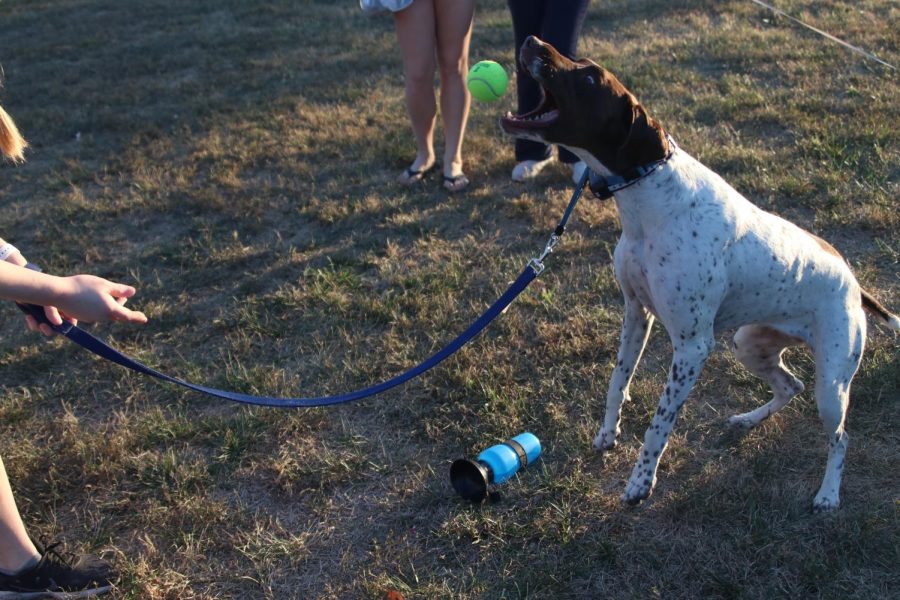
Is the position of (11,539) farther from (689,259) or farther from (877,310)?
(877,310)

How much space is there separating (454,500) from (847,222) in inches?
128

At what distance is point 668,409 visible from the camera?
10.1 ft

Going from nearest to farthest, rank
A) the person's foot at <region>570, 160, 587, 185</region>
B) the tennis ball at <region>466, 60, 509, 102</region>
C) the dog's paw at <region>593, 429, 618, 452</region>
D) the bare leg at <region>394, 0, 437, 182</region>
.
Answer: the dog's paw at <region>593, 429, 618, 452</region> < the tennis ball at <region>466, 60, 509, 102</region> < the bare leg at <region>394, 0, 437, 182</region> < the person's foot at <region>570, 160, 587, 185</region>

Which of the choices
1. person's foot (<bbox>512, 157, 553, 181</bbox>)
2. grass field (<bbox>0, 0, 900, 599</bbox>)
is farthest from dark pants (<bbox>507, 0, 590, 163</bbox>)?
grass field (<bbox>0, 0, 900, 599</bbox>)

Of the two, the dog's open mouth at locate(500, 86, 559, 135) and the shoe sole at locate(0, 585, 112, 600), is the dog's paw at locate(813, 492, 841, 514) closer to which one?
the dog's open mouth at locate(500, 86, 559, 135)

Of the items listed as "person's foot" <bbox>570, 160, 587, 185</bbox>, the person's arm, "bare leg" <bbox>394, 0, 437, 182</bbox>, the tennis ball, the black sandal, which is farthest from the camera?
the black sandal

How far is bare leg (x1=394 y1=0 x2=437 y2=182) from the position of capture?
5184 millimetres

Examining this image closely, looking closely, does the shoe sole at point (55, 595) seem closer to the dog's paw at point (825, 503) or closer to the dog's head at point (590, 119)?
the dog's head at point (590, 119)

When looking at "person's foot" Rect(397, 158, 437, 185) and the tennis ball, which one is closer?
the tennis ball

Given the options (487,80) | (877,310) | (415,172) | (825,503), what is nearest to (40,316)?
(825,503)

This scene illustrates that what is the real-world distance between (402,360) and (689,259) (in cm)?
183

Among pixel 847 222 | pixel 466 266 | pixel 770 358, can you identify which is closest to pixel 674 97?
pixel 847 222

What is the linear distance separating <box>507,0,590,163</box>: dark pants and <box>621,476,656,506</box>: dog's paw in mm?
2508

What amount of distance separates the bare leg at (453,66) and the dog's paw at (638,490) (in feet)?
10.6
